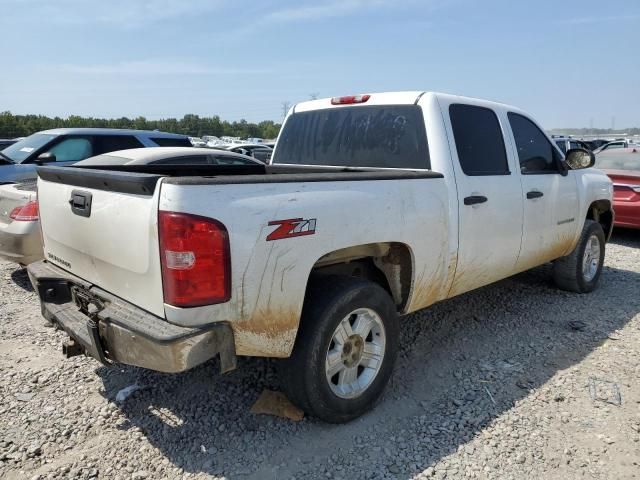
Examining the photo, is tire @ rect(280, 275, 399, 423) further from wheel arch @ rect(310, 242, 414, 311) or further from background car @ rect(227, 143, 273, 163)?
background car @ rect(227, 143, 273, 163)

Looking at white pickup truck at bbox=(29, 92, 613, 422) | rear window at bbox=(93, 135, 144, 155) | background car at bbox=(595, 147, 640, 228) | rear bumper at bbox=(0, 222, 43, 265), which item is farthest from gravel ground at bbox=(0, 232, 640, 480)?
rear window at bbox=(93, 135, 144, 155)

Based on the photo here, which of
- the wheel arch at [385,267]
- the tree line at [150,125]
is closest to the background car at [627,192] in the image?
the wheel arch at [385,267]

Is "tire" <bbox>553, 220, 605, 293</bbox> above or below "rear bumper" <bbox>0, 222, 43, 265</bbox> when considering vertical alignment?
below

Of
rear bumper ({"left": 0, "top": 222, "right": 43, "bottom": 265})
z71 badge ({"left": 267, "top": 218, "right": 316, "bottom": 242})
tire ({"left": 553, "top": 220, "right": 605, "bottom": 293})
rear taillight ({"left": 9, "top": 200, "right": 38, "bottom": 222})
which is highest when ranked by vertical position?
z71 badge ({"left": 267, "top": 218, "right": 316, "bottom": 242})

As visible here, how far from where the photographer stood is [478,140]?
3.97 m

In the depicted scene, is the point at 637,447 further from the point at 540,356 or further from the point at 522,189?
the point at 522,189

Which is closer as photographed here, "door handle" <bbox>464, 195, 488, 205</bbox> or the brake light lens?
"door handle" <bbox>464, 195, 488, 205</bbox>

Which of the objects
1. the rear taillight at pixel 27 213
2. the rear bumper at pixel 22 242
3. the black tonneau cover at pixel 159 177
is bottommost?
the rear bumper at pixel 22 242

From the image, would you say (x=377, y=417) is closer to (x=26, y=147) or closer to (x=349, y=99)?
(x=349, y=99)

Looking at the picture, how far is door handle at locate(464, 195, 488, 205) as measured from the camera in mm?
3616

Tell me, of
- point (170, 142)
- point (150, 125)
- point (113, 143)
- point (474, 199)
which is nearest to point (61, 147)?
point (113, 143)

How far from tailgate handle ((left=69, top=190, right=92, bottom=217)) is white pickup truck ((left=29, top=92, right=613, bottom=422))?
0.05ft

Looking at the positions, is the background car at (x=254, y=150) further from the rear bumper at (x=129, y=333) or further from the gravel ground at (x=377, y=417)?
the rear bumper at (x=129, y=333)

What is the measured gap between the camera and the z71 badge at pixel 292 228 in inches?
97.8
